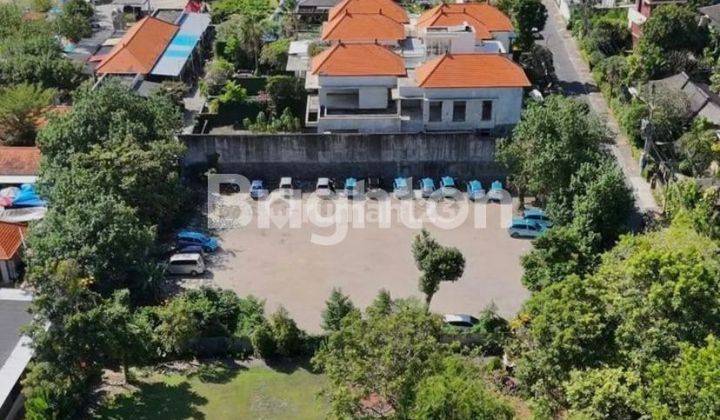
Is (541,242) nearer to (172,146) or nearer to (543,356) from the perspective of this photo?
(543,356)

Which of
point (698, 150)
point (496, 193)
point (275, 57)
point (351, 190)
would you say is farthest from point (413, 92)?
point (698, 150)

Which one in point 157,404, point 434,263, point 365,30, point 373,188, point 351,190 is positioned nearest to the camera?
point 157,404

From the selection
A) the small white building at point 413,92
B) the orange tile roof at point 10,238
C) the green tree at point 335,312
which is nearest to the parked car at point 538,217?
the small white building at point 413,92

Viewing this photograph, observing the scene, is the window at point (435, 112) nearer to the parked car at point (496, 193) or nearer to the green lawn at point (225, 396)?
the parked car at point (496, 193)

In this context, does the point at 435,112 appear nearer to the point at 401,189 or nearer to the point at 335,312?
the point at 401,189

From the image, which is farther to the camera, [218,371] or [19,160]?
[19,160]

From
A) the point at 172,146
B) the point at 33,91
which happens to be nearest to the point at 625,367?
the point at 172,146
